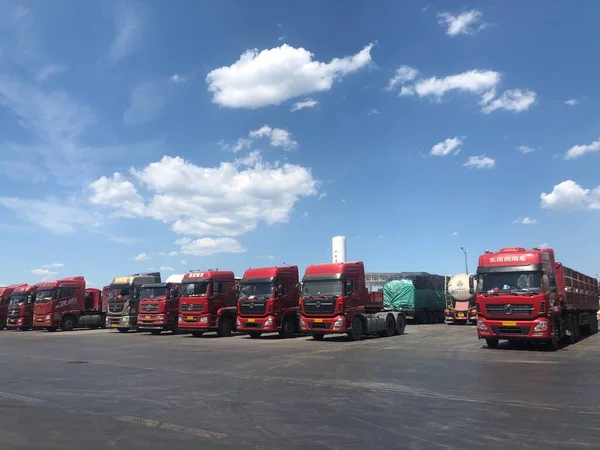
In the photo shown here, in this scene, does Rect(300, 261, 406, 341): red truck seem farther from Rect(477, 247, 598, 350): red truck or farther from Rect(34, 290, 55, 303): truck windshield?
Rect(34, 290, 55, 303): truck windshield

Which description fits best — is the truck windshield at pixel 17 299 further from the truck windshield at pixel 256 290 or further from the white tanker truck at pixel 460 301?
the white tanker truck at pixel 460 301

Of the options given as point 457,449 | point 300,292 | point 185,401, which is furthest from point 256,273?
point 457,449

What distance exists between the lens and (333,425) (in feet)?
23.1

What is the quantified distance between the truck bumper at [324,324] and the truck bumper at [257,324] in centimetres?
170

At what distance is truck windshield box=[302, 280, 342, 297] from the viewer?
2170 centimetres

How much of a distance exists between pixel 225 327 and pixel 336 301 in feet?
25.3

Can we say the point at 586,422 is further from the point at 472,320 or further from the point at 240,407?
the point at 472,320

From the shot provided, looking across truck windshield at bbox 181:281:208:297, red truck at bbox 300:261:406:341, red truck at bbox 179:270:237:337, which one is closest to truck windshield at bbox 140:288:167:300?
red truck at bbox 179:270:237:337

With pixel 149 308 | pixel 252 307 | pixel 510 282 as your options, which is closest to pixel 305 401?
pixel 510 282

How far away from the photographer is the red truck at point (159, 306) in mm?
28062

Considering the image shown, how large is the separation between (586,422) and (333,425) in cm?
356

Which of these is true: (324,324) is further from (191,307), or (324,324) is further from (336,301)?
(191,307)

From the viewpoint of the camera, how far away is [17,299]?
36.7 metres

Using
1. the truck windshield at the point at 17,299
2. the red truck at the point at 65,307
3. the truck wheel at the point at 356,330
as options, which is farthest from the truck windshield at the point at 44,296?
the truck wheel at the point at 356,330
